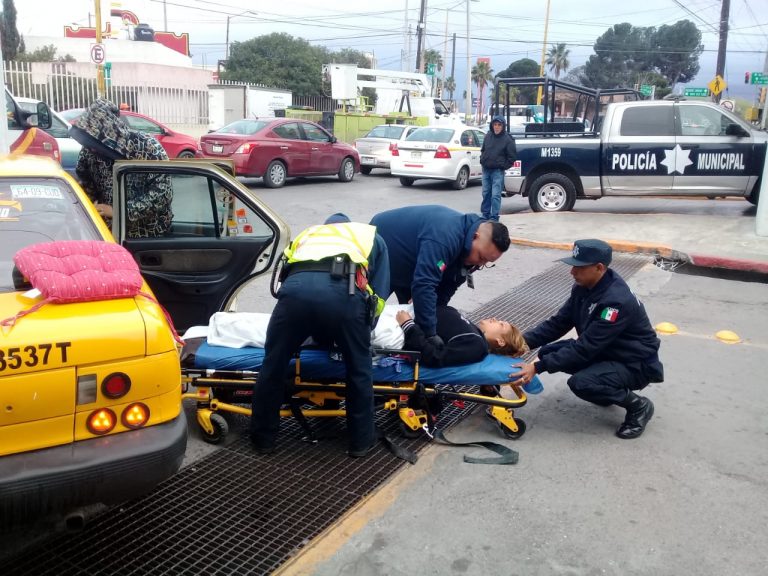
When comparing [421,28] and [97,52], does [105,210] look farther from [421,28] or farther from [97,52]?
[421,28]

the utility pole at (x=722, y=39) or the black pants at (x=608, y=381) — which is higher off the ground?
the utility pole at (x=722, y=39)

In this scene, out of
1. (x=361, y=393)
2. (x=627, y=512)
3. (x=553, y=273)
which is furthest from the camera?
(x=553, y=273)

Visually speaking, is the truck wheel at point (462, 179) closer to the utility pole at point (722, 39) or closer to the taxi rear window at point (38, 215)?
the taxi rear window at point (38, 215)

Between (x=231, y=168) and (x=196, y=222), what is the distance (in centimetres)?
48

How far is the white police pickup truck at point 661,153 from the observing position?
11867 millimetres

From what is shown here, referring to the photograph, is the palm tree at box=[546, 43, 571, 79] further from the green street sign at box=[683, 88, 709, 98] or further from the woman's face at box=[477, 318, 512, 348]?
the woman's face at box=[477, 318, 512, 348]

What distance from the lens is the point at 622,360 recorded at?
4.63 metres

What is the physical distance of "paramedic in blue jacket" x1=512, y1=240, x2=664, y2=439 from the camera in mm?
4512

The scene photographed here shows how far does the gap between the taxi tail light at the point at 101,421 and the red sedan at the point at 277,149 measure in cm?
1294

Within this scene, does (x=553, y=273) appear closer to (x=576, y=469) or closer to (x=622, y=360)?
(x=622, y=360)

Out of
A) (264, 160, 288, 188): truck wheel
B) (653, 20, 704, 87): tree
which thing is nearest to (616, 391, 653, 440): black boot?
(264, 160, 288, 188): truck wheel

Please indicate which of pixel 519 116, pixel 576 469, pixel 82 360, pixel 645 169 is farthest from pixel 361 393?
pixel 519 116

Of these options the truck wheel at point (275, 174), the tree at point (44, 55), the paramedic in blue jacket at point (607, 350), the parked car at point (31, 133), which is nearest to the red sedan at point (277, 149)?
the truck wheel at point (275, 174)

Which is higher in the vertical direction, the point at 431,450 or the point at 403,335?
the point at 403,335
